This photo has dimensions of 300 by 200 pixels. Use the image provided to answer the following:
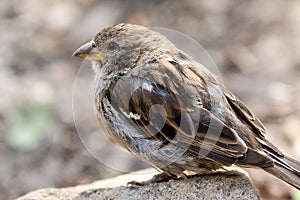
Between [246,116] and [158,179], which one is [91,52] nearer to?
[158,179]

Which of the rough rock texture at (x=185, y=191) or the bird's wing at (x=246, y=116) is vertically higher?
the bird's wing at (x=246, y=116)

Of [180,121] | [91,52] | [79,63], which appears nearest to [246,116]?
[180,121]

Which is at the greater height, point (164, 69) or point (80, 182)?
point (164, 69)

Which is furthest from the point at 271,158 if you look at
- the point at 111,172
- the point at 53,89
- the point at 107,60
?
the point at 53,89

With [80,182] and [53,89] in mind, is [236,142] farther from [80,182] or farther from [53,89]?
[53,89]

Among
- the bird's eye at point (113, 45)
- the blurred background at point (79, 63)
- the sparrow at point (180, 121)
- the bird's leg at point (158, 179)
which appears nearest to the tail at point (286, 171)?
the sparrow at point (180, 121)

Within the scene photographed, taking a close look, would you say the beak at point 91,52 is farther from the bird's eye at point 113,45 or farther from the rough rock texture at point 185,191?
the rough rock texture at point 185,191
